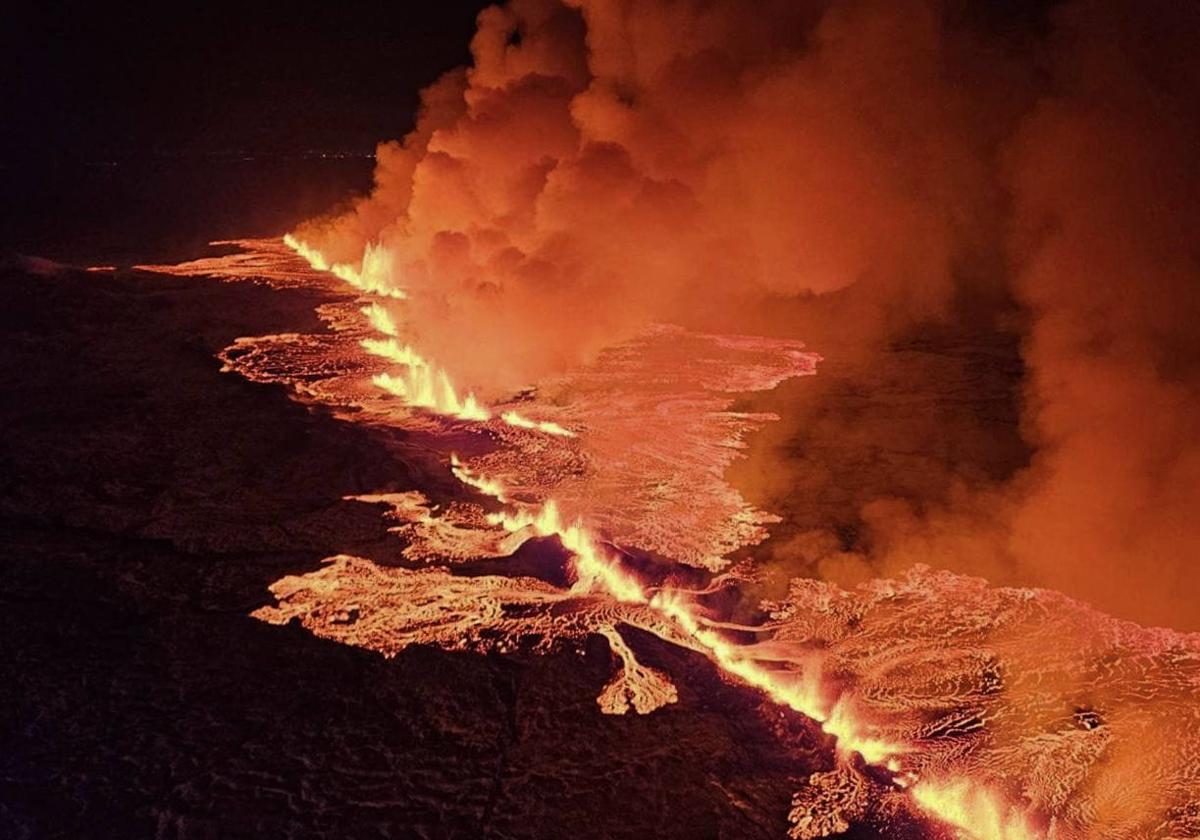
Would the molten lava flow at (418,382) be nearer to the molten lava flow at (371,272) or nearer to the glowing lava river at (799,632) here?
the molten lava flow at (371,272)

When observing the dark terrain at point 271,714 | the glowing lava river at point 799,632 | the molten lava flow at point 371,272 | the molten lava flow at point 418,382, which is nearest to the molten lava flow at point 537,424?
the molten lava flow at point 418,382

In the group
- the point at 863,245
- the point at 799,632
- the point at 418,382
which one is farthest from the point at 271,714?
the point at 863,245

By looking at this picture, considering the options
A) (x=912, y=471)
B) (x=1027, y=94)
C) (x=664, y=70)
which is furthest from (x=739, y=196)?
(x=912, y=471)

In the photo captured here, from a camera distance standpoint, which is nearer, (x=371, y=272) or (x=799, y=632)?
(x=799, y=632)

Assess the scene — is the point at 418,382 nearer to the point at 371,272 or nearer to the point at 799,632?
the point at 799,632

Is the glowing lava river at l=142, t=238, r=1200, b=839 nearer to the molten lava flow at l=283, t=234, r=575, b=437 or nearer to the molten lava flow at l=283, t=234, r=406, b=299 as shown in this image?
the molten lava flow at l=283, t=234, r=575, b=437

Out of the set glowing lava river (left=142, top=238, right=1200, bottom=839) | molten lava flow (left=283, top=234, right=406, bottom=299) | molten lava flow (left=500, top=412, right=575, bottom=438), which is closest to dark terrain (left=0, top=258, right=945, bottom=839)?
glowing lava river (left=142, top=238, right=1200, bottom=839)
